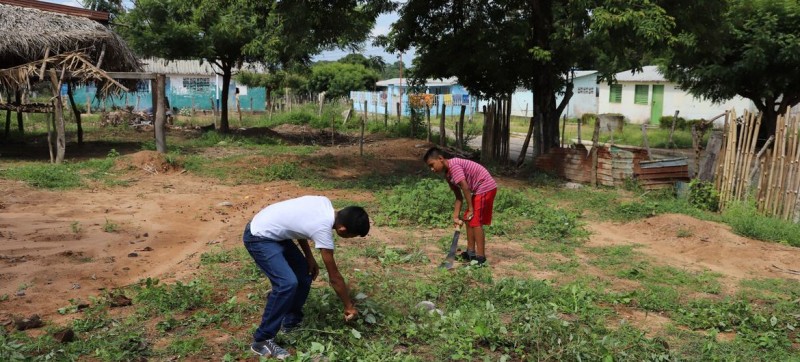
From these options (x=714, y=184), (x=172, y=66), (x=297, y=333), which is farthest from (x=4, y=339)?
(x=172, y=66)

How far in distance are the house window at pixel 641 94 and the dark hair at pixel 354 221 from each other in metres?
32.4

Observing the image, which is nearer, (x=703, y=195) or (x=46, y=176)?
(x=703, y=195)

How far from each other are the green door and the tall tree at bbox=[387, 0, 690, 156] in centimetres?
1937

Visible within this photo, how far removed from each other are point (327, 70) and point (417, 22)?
99.0 ft

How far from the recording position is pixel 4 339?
14.4 feet

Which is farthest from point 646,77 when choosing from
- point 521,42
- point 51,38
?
point 51,38

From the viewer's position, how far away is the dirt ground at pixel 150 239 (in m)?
6.38

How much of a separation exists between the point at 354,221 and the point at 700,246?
6028 millimetres

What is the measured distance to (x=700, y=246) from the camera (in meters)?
8.33

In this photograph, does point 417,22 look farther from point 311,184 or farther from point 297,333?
point 297,333

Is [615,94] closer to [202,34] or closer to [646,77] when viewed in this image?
[646,77]

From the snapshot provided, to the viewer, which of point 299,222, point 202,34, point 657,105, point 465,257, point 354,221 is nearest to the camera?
point 354,221

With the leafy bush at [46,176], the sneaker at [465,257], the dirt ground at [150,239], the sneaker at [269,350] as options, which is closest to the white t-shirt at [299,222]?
the sneaker at [269,350]

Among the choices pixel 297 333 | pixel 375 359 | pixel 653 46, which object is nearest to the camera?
pixel 375 359
